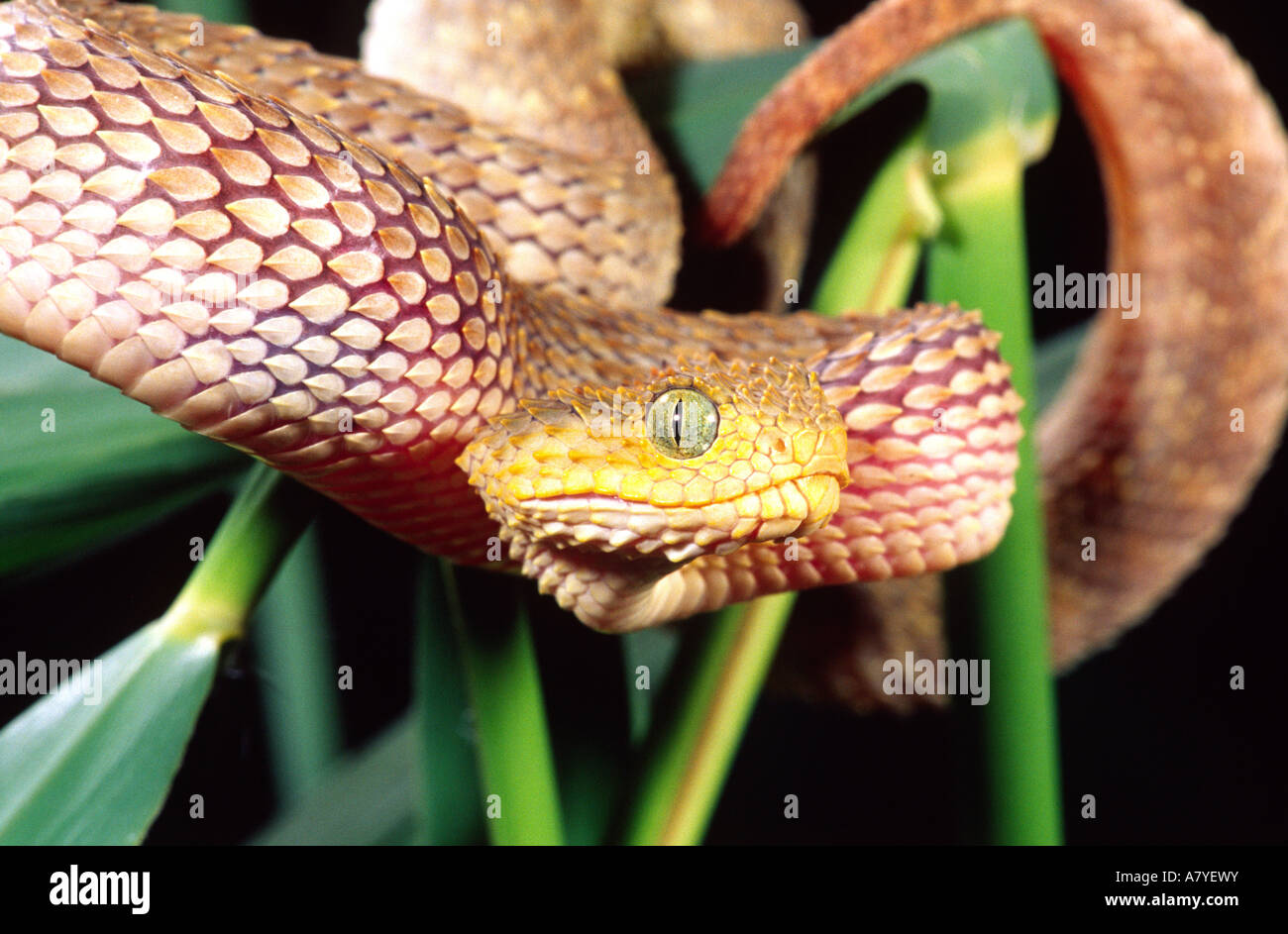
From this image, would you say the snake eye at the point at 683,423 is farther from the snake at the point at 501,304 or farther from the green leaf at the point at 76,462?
the green leaf at the point at 76,462

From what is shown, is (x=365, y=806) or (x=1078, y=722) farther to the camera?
(x=1078, y=722)

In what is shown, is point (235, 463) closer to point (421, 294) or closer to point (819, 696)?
point (421, 294)

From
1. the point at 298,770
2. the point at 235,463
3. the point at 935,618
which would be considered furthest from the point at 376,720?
the point at 235,463

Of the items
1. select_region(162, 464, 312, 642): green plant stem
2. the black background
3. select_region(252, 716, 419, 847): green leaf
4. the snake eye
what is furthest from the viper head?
the black background

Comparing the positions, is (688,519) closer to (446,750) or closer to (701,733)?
(701,733)

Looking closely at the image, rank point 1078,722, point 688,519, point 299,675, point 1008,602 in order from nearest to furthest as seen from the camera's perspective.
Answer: point 688,519, point 1008,602, point 299,675, point 1078,722

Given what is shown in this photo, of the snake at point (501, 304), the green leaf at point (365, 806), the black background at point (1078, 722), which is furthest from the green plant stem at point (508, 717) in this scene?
the black background at point (1078, 722)

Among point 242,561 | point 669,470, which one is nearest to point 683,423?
point 669,470
